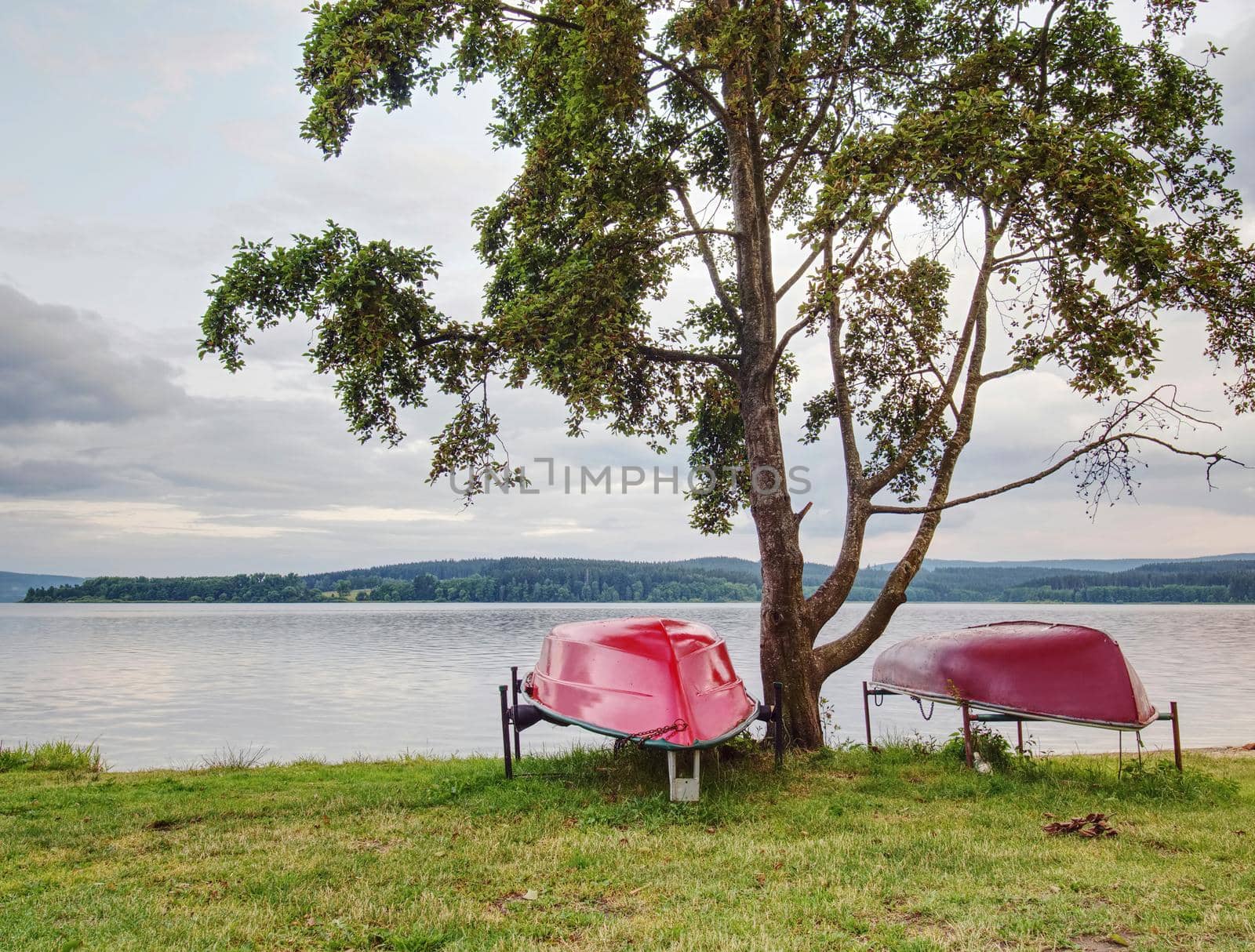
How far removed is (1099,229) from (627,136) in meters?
6.39

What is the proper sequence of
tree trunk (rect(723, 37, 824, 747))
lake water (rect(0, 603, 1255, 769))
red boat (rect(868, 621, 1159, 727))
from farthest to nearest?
lake water (rect(0, 603, 1255, 769)) < tree trunk (rect(723, 37, 824, 747)) < red boat (rect(868, 621, 1159, 727))

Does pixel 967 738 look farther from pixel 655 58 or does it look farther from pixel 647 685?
pixel 655 58

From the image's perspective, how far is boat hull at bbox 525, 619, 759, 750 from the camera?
7.96 m

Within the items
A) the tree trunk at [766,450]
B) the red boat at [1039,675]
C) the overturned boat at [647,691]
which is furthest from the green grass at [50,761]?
the red boat at [1039,675]

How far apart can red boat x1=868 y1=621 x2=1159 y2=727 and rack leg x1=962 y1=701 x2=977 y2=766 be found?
0.13m

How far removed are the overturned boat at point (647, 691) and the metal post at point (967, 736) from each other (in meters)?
2.19

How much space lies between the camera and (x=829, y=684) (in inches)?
1210

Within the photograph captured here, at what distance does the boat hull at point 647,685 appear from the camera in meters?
7.96

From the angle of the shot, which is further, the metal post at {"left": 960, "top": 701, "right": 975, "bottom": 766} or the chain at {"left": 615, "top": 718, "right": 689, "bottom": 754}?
the metal post at {"left": 960, "top": 701, "right": 975, "bottom": 766}

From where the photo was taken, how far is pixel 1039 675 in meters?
9.32

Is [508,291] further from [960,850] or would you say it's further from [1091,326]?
A: [960,850]

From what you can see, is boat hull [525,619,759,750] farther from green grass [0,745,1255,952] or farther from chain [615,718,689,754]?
green grass [0,745,1255,952]

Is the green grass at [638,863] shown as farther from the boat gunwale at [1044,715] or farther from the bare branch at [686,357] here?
the bare branch at [686,357]

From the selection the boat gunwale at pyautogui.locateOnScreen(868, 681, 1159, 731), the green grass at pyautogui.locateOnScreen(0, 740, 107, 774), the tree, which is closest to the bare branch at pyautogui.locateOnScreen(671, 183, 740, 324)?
the tree
